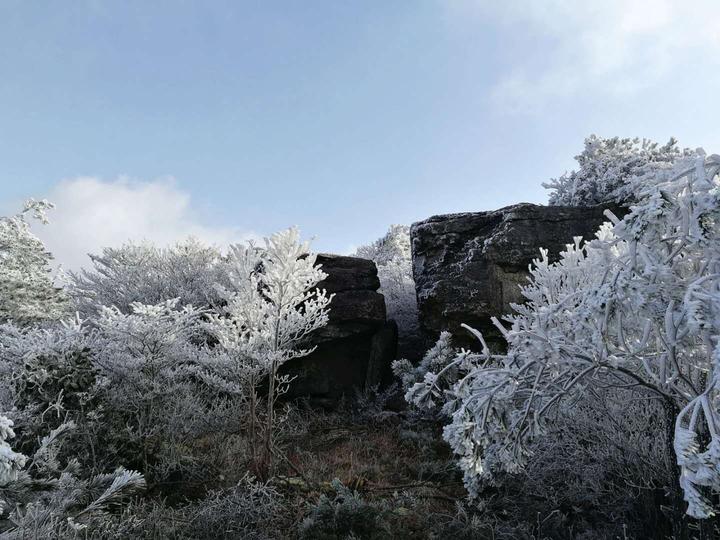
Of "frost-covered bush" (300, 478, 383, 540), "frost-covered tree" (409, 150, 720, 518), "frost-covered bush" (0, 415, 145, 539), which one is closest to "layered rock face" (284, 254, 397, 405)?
"frost-covered bush" (0, 415, 145, 539)

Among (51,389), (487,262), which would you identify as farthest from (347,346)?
(51,389)

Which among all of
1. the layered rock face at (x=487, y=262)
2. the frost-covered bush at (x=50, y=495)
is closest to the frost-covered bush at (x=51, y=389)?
the frost-covered bush at (x=50, y=495)

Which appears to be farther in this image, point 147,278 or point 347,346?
point 147,278

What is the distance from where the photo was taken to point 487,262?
805 centimetres

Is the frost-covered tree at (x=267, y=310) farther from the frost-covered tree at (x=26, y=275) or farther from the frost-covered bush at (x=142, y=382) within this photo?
the frost-covered tree at (x=26, y=275)

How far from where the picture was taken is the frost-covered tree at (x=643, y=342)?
2.12 meters

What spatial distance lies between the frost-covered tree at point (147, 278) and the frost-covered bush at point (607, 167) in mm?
7168

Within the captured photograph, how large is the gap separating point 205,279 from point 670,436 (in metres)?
8.51

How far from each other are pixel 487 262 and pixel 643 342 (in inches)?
218

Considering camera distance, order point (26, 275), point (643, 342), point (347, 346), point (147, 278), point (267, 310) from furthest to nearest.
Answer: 1. point (26, 275)
2. point (147, 278)
3. point (347, 346)
4. point (267, 310)
5. point (643, 342)

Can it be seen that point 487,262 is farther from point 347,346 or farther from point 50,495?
point 50,495

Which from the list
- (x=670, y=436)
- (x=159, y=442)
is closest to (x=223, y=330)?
(x=159, y=442)

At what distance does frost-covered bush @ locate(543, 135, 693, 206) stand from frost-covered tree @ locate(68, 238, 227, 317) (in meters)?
7.17

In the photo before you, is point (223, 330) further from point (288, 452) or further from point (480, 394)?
point (480, 394)
